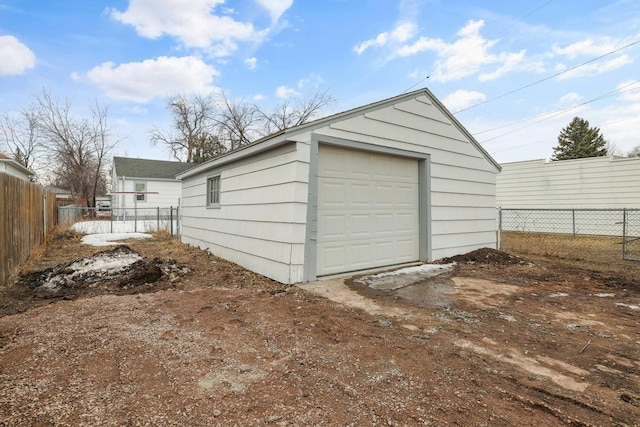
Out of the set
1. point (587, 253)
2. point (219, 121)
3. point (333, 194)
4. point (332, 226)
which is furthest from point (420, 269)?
point (219, 121)

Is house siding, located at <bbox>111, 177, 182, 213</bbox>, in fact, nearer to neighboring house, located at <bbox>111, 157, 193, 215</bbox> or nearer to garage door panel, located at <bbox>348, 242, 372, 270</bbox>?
neighboring house, located at <bbox>111, 157, 193, 215</bbox>

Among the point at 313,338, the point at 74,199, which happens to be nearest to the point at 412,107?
the point at 313,338

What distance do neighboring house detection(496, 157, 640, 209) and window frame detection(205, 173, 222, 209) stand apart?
528 inches

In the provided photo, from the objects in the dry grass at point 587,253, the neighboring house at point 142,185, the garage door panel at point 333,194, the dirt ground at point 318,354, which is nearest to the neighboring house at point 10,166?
the neighboring house at point 142,185

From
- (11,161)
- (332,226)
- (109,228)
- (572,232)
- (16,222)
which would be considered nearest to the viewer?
(332,226)

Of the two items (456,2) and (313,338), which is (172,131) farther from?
(313,338)

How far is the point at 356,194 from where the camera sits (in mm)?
5828

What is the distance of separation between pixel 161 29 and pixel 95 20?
1.97 metres

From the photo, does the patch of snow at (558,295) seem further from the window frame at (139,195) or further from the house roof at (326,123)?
the window frame at (139,195)

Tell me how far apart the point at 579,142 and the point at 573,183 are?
2442 cm

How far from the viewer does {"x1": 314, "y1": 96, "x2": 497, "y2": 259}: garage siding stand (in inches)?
234

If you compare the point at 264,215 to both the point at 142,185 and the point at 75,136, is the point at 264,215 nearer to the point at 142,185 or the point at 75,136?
the point at 142,185

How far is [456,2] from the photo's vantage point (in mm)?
8227

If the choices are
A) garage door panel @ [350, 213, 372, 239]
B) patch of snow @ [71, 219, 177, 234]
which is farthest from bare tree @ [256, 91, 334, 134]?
garage door panel @ [350, 213, 372, 239]
